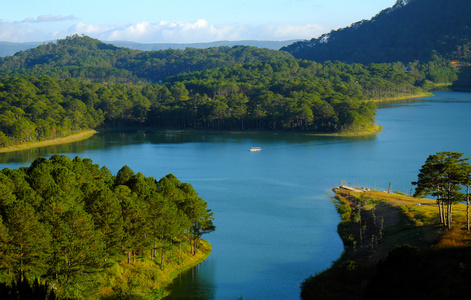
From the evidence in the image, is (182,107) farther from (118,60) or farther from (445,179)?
(118,60)

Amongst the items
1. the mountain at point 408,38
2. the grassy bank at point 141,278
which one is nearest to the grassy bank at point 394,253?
the grassy bank at point 141,278

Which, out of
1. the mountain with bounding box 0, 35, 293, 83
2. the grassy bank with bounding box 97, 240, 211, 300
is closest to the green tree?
the grassy bank with bounding box 97, 240, 211, 300

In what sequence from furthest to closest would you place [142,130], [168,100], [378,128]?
[168,100] < [142,130] < [378,128]

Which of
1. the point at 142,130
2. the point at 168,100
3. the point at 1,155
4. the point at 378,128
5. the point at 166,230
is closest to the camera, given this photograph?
the point at 166,230

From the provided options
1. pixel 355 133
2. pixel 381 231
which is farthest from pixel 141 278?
pixel 355 133

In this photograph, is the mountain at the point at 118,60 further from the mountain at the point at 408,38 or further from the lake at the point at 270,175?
the lake at the point at 270,175

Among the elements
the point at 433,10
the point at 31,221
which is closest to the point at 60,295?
the point at 31,221

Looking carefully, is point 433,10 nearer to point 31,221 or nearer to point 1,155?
point 1,155

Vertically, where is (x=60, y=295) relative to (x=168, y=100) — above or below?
below

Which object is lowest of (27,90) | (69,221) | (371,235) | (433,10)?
(371,235)

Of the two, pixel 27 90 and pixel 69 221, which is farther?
pixel 27 90
